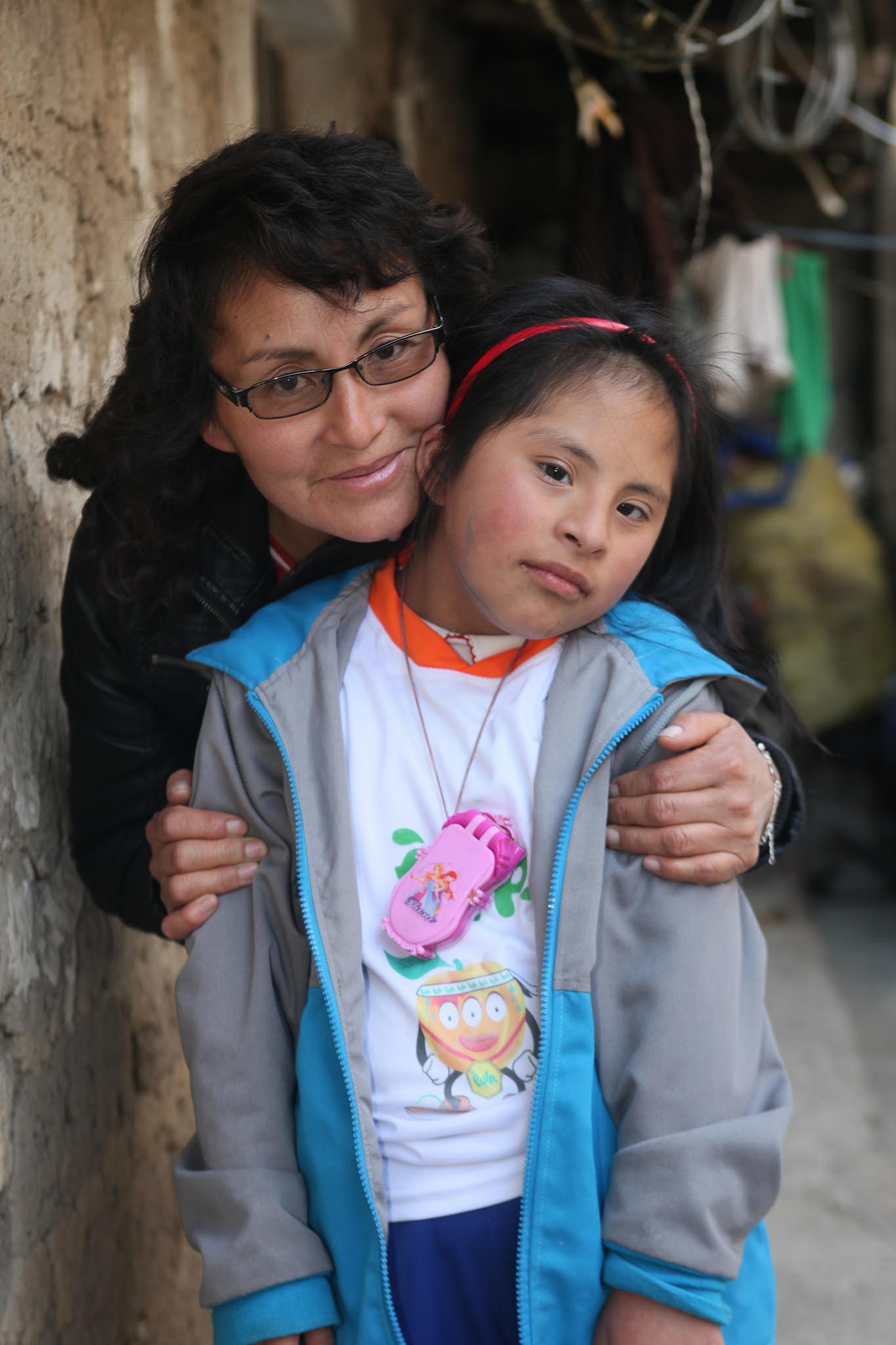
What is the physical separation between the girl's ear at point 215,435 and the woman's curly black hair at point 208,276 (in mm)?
11

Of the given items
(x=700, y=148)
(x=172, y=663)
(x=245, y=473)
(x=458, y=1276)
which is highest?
(x=700, y=148)

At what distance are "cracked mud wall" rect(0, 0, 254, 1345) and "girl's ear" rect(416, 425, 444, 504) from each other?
514 mm

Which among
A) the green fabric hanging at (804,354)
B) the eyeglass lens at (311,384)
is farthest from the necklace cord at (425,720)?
the green fabric hanging at (804,354)

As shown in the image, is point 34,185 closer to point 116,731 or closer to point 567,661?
point 116,731

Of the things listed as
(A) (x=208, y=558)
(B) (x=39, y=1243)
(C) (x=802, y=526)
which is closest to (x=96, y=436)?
(A) (x=208, y=558)

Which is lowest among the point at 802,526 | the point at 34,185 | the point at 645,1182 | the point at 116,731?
the point at 802,526

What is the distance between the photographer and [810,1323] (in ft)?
7.72

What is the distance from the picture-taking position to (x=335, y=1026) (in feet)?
3.67

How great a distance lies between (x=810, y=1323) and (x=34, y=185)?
2.56 m

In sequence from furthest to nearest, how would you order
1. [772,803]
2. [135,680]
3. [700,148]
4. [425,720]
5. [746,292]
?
[746,292] < [700,148] < [135,680] < [772,803] < [425,720]

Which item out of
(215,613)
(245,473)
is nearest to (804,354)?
(245,473)

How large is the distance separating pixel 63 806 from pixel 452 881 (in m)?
0.68

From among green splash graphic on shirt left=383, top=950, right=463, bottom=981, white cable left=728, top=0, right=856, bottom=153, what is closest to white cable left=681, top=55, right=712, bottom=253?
white cable left=728, top=0, right=856, bottom=153

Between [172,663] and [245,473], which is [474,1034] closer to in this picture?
[172,663]
